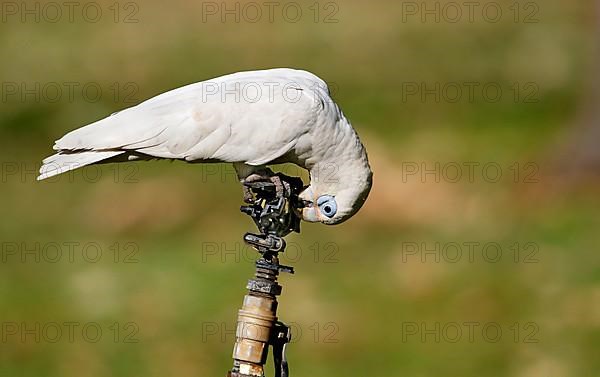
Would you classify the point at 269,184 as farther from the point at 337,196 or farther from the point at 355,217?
the point at 355,217

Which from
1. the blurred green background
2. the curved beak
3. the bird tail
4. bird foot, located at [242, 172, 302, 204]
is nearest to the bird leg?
bird foot, located at [242, 172, 302, 204]

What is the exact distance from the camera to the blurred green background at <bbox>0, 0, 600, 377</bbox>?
307 inches

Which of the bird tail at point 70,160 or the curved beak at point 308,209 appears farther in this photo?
the curved beak at point 308,209

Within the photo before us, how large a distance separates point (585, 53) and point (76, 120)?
5.63 m

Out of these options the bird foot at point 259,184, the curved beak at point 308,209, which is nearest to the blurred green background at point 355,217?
the curved beak at point 308,209

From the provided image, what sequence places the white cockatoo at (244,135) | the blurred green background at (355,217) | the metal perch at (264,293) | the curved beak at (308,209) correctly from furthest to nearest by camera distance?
the blurred green background at (355,217), the curved beak at (308,209), the white cockatoo at (244,135), the metal perch at (264,293)

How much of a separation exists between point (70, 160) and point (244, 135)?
0.70 meters

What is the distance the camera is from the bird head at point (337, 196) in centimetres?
443

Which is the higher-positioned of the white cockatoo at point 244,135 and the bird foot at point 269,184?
the white cockatoo at point 244,135

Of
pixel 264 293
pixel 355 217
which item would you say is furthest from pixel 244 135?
pixel 355 217

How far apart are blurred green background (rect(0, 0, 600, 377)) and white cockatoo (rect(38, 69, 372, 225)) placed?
11.0ft

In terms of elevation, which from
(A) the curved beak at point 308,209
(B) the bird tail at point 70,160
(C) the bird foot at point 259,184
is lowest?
(A) the curved beak at point 308,209

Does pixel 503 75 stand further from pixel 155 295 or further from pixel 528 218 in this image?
pixel 155 295

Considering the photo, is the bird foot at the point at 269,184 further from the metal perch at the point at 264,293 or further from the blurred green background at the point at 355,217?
the blurred green background at the point at 355,217
